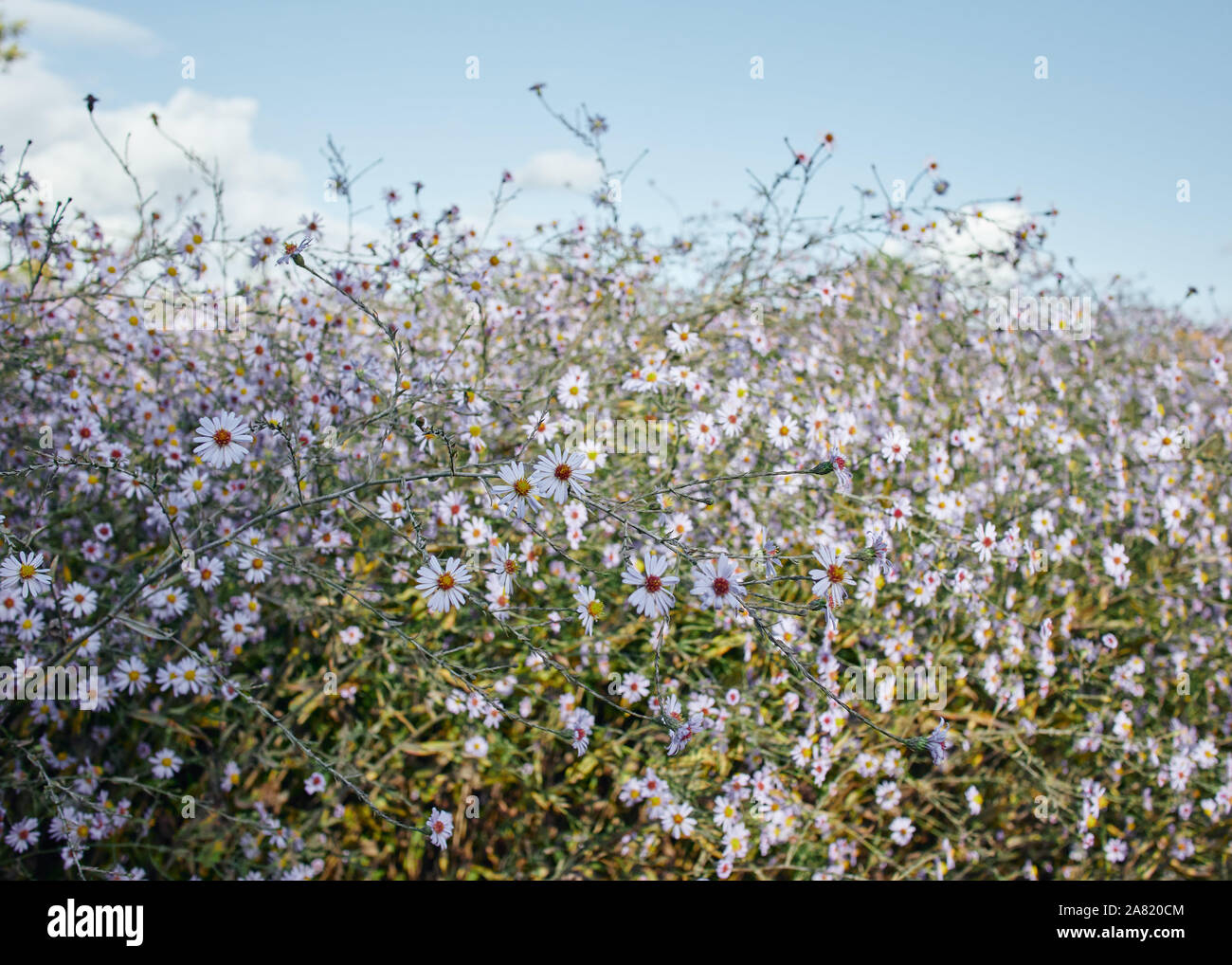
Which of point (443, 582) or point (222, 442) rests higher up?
point (222, 442)

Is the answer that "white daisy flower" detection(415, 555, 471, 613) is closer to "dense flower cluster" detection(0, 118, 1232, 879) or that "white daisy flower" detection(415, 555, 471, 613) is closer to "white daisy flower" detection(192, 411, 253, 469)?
"dense flower cluster" detection(0, 118, 1232, 879)

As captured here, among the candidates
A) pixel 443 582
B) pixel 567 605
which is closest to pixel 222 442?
pixel 443 582

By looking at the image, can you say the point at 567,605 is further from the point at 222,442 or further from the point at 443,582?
the point at 222,442

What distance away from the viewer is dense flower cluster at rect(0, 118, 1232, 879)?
8.07 ft

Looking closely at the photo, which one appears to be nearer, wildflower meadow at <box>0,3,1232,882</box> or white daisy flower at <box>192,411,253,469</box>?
white daisy flower at <box>192,411,253,469</box>

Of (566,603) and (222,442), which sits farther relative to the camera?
(566,603)

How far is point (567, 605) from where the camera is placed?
2836 mm

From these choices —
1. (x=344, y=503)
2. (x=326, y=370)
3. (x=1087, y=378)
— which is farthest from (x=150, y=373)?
(x=1087, y=378)

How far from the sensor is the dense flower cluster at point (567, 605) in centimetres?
246

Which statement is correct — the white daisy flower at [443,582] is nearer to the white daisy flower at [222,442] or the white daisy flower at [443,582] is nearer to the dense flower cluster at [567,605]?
the dense flower cluster at [567,605]

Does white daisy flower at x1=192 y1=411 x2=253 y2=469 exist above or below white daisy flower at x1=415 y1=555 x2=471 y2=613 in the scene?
above
